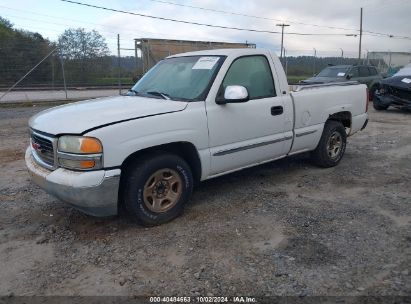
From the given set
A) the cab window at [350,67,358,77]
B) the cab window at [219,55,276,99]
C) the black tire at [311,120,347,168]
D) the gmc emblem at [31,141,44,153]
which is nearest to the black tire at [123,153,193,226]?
the gmc emblem at [31,141,44,153]

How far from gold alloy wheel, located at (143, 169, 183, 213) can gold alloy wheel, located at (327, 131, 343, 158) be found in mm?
2977

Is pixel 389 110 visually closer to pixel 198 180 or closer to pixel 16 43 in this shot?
pixel 198 180

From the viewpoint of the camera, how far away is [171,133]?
4039mm

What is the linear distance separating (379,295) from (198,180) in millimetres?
2201

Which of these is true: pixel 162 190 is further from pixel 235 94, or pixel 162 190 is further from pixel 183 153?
pixel 235 94

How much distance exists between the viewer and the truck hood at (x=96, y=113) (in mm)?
3721

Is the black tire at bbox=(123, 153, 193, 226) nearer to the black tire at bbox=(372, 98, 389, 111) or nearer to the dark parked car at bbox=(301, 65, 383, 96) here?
the black tire at bbox=(372, 98, 389, 111)

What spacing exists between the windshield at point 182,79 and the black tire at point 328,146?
2.27 m

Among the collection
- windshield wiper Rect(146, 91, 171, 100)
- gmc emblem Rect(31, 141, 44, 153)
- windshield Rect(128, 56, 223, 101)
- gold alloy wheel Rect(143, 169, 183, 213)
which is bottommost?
gold alloy wheel Rect(143, 169, 183, 213)

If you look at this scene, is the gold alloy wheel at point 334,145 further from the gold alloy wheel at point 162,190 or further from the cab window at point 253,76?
the gold alloy wheel at point 162,190

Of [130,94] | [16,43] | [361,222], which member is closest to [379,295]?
[361,222]

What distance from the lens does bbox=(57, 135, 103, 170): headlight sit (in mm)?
3590

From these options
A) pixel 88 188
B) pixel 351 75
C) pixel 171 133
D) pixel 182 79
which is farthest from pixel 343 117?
pixel 351 75

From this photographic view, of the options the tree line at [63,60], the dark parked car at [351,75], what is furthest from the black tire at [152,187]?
the tree line at [63,60]
